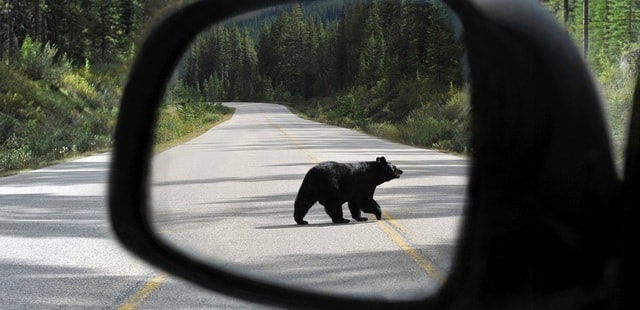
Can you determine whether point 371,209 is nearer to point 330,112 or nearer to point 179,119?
point 330,112

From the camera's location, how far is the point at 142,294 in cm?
656

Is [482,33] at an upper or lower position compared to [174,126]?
upper

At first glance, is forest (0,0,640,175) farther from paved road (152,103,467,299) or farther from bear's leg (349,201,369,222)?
bear's leg (349,201,369,222)

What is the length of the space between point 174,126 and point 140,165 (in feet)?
0.68

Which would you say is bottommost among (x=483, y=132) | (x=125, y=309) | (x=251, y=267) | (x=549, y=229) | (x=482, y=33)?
(x=125, y=309)

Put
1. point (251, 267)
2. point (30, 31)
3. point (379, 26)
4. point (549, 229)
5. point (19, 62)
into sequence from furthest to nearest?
1. point (30, 31)
2. point (19, 62)
3. point (251, 267)
4. point (379, 26)
5. point (549, 229)

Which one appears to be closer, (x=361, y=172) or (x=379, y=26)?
(x=379, y=26)

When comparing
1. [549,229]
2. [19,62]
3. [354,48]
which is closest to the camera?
[549,229]

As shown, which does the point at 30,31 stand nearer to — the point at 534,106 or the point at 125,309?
the point at 125,309

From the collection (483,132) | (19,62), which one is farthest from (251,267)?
(19,62)

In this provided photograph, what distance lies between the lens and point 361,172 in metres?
2.30

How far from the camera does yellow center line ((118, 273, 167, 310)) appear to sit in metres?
6.18

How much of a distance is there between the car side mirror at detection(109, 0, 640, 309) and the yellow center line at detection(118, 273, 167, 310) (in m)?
5.01

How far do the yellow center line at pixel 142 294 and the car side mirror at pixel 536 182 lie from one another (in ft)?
16.4
